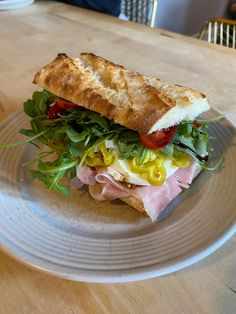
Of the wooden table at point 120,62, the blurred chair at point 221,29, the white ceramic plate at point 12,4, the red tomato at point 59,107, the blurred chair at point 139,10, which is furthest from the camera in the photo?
the blurred chair at point 139,10

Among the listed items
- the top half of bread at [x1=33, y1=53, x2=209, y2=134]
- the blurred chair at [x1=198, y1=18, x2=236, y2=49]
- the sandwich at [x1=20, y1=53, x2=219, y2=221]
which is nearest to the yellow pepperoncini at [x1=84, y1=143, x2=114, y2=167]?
the sandwich at [x1=20, y1=53, x2=219, y2=221]

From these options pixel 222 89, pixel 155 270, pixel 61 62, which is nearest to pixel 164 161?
pixel 155 270

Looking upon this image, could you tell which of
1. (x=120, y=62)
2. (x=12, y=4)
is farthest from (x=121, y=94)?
(x=12, y=4)

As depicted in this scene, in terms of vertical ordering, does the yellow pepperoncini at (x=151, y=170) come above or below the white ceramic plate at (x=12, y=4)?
below

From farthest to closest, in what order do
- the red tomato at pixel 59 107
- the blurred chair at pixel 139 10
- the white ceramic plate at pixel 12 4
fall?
the blurred chair at pixel 139 10 → the white ceramic plate at pixel 12 4 → the red tomato at pixel 59 107

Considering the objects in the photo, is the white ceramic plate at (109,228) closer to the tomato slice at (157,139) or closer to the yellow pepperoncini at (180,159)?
the yellow pepperoncini at (180,159)

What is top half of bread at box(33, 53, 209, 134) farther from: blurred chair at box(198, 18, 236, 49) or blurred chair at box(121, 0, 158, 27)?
blurred chair at box(121, 0, 158, 27)

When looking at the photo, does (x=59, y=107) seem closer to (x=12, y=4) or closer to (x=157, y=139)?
(x=157, y=139)

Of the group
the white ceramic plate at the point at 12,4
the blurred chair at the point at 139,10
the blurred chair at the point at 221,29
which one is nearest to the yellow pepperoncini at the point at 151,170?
the blurred chair at the point at 221,29
